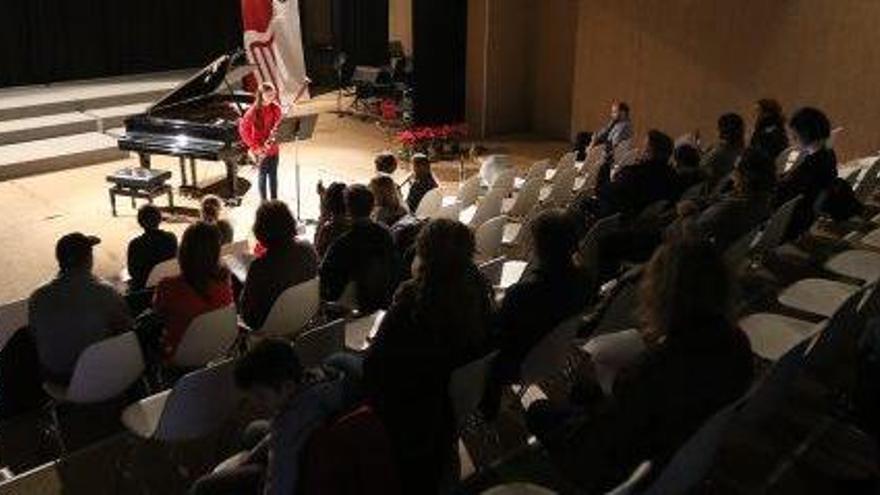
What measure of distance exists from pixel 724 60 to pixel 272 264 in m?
8.11

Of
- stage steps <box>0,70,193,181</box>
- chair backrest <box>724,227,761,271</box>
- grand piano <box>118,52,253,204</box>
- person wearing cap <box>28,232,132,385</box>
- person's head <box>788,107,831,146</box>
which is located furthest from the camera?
stage steps <box>0,70,193,181</box>

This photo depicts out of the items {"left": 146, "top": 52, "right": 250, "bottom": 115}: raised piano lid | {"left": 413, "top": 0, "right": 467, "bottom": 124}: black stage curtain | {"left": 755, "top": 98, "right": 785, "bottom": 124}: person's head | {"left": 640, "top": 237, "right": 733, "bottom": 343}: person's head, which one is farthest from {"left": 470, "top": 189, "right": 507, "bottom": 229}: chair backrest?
{"left": 413, "top": 0, "right": 467, "bottom": 124}: black stage curtain

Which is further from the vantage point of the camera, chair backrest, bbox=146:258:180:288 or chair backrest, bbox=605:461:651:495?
chair backrest, bbox=146:258:180:288

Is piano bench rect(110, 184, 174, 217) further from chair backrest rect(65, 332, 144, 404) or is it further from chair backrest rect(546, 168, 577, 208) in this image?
chair backrest rect(65, 332, 144, 404)

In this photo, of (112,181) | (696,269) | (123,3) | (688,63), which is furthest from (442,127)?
(696,269)

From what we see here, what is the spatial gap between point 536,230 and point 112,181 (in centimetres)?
659

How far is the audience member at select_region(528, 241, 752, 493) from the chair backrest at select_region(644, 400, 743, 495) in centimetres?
8

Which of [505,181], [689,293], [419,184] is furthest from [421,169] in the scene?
[689,293]

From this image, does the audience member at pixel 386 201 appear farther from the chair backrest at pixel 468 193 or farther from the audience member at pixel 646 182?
the audience member at pixel 646 182

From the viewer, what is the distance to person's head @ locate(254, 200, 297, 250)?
4.64m

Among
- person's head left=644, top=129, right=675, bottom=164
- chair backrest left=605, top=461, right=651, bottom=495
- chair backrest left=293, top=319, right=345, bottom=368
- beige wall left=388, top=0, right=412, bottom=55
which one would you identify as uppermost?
beige wall left=388, top=0, right=412, bottom=55

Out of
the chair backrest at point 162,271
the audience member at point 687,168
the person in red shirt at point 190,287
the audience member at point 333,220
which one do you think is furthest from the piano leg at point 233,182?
the person in red shirt at point 190,287

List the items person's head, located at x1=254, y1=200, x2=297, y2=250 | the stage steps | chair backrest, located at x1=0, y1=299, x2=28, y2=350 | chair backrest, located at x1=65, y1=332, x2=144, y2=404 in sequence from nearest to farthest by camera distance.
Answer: chair backrest, located at x1=65, y1=332, x2=144, y2=404, chair backrest, located at x1=0, y1=299, x2=28, y2=350, person's head, located at x1=254, y1=200, x2=297, y2=250, the stage steps

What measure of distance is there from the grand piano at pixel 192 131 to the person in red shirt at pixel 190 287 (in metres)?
5.35
